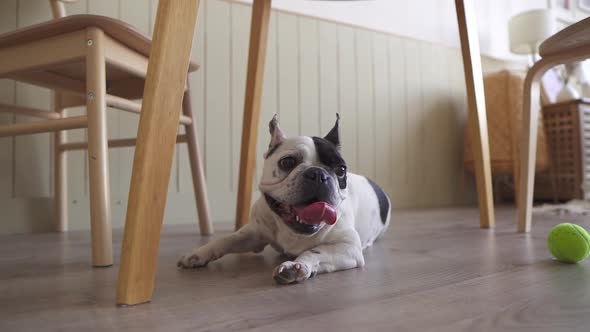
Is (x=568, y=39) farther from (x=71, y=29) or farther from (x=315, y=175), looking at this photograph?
(x=71, y=29)

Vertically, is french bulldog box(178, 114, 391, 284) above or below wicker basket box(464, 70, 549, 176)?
below

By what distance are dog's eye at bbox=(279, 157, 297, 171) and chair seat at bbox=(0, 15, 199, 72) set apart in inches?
19.6

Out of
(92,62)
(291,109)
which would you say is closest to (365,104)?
(291,109)

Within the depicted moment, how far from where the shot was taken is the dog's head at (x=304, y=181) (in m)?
0.84

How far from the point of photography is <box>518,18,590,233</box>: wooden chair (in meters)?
1.07

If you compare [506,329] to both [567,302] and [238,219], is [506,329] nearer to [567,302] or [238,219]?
[567,302]

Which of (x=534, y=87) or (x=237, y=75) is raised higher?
(x=237, y=75)

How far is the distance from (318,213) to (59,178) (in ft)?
4.31

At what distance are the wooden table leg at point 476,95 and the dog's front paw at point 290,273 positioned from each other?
106 cm

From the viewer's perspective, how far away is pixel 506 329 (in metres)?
0.52

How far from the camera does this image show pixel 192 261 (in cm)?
95

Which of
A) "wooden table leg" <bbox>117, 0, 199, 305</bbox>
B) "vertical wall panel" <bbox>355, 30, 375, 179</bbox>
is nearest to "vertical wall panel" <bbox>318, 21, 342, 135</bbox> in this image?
"vertical wall panel" <bbox>355, 30, 375, 179</bbox>

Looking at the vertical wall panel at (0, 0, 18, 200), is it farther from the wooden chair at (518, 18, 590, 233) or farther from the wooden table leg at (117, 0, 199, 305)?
the wooden chair at (518, 18, 590, 233)

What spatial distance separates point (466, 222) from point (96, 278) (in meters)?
1.51
